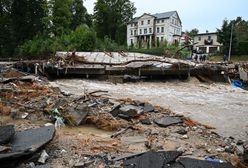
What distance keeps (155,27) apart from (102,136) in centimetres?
5480

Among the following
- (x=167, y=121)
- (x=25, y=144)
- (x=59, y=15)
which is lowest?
(x=167, y=121)

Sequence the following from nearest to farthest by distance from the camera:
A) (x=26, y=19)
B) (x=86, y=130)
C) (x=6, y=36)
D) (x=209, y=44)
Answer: (x=86, y=130), (x=6, y=36), (x=26, y=19), (x=209, y=44)

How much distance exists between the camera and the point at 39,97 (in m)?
8.39

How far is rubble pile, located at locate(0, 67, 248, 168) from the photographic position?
4473 mm

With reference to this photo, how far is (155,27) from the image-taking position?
A: 194 feet

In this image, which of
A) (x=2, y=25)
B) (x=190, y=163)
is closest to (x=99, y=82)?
(x=190, y=163)

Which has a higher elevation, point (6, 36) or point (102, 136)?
point (6, 36)

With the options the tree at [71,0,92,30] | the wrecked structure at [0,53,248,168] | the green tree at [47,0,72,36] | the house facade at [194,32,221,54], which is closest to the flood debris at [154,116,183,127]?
the wrecked structure at [0,53,248,168]

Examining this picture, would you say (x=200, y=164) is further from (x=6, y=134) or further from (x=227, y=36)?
(x=227, y=36)

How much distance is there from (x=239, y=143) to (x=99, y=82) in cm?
885

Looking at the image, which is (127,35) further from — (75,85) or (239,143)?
(239,143)

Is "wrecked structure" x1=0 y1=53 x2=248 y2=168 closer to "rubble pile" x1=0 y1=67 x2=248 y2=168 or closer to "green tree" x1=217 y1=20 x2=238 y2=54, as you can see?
"rubble pile" x1=0 y1=67 x2=248 y2=168

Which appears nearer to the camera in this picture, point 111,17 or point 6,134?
point 6,134

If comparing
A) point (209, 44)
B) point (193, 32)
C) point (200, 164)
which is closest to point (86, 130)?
point (200, 164)
